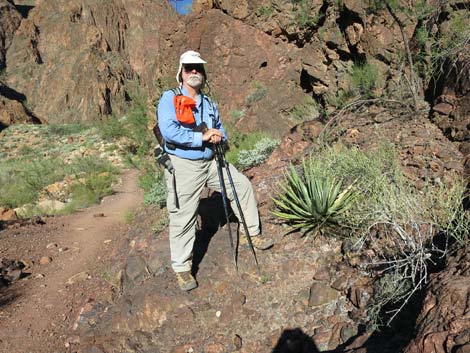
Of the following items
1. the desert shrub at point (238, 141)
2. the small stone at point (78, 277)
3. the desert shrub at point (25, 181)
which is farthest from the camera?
the desert shrub at point (25, 181)

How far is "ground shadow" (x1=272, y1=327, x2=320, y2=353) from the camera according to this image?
2729 mm

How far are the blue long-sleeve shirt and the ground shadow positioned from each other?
164 centimetres

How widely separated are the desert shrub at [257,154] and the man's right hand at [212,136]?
2683mm

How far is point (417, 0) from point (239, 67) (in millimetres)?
4219

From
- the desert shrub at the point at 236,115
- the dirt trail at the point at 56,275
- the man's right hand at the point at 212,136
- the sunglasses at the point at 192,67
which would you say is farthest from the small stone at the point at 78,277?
the desert shrub at the point at 236,115

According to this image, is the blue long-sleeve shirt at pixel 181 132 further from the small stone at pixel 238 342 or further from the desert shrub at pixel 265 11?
the desert shrub at pixel 265 11

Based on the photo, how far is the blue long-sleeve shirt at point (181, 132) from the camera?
124 inches

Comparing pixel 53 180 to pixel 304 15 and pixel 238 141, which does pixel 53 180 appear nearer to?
pixel 238 141

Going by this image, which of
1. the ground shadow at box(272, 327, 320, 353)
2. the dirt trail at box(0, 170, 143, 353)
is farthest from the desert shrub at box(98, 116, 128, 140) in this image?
the ground shadow at box(272, 327, 320, 353)

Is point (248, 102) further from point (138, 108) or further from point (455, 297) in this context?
point (455, 297)

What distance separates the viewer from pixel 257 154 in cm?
608

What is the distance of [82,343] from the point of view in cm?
367

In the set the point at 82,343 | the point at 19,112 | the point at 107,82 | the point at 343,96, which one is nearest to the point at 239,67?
the point at 343,96

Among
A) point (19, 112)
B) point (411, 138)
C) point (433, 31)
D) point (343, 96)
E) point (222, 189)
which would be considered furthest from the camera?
point (19, 112)
